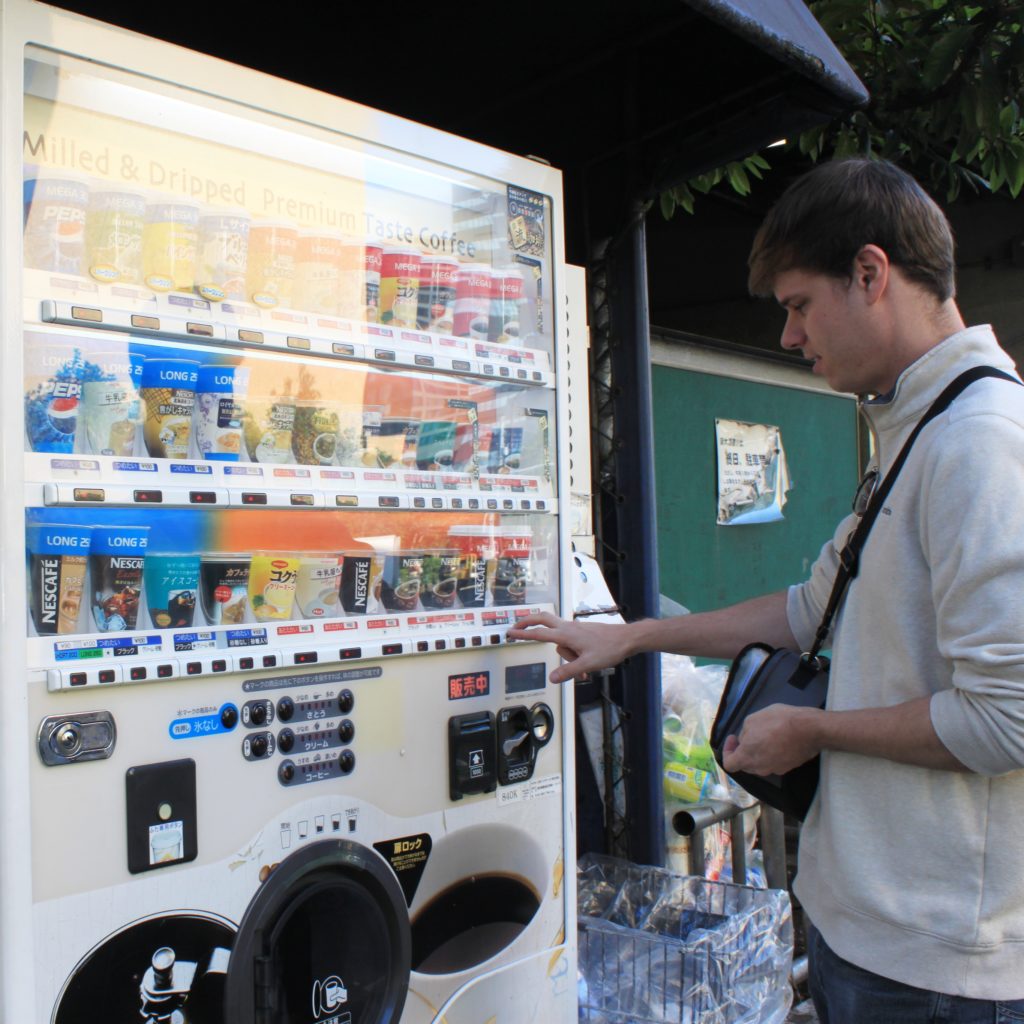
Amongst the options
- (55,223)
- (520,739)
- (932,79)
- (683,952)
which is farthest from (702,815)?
(932,79)

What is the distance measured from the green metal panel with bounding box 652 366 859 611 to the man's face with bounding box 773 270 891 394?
336cm

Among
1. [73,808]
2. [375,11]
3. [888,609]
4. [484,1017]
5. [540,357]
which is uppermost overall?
[375,11]

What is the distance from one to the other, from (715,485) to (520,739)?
339 cm

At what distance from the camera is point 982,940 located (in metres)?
1.44

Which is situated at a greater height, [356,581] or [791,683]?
[356,581]

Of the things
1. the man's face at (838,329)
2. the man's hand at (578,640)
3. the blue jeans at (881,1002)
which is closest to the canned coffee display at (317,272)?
the man's hand at (578,640)

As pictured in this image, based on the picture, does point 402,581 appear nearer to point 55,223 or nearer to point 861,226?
point 55,223

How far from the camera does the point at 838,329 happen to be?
1.65 meters

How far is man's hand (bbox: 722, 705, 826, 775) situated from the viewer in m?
1.57

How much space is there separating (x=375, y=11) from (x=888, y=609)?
2.02 m

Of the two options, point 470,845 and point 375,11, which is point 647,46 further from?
point 470,845

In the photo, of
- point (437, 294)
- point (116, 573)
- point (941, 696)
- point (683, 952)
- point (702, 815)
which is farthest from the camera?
point (702, 815)

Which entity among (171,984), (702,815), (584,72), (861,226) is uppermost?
(584,72)

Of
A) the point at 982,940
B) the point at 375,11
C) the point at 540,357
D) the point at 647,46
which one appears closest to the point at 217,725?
the point at 540,357
